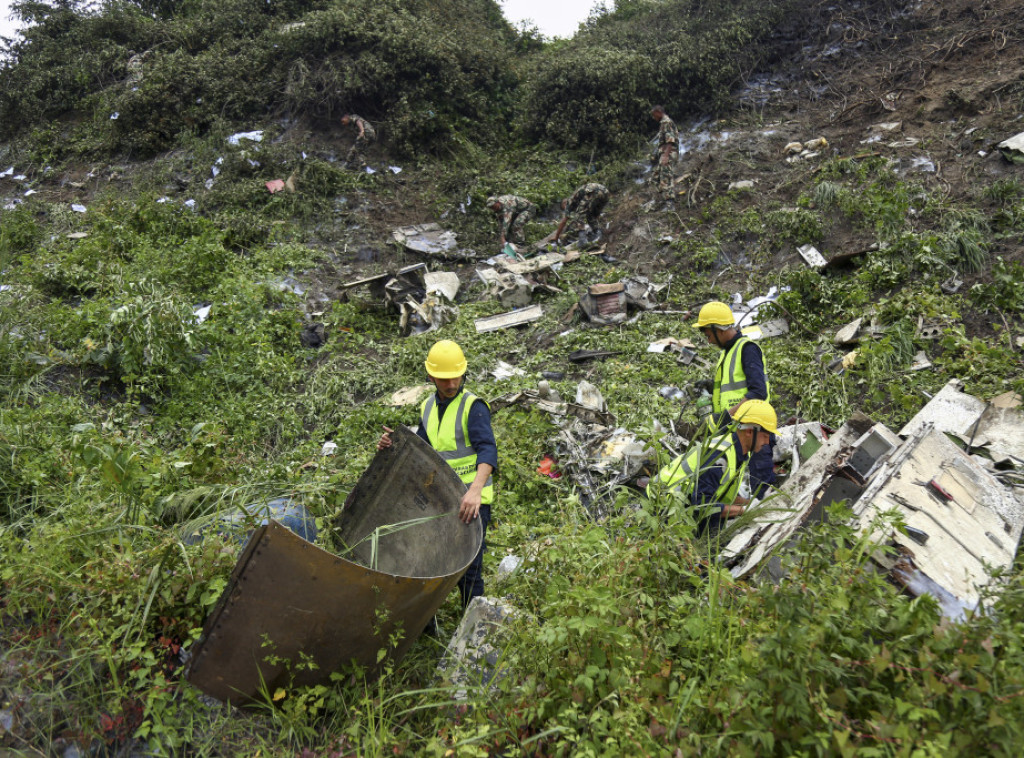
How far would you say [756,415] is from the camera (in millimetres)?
3389

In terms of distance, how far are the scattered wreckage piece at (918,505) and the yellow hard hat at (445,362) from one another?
62.2 inches

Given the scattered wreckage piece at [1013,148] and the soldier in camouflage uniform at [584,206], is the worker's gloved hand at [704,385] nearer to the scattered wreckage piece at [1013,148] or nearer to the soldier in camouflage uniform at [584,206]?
the scattered wreckage piece at [1013,148]

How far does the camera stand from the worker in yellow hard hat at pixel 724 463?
10.3 ft

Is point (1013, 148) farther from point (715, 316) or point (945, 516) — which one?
point (945, 516)

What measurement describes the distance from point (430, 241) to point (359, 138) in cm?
→ 301

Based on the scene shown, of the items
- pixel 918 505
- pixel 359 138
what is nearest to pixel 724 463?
pixel 918 505

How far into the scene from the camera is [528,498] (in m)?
4.49

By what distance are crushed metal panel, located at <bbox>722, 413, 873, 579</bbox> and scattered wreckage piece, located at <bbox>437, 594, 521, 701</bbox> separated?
1.09 m

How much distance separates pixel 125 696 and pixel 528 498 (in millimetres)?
2711

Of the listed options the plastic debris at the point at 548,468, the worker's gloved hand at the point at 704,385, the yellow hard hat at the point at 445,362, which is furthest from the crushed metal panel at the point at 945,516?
the worker's gloved hand at the point at 704,385

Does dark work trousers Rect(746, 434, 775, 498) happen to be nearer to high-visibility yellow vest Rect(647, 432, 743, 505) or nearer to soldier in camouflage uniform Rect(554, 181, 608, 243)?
high-visibility yellow vest Rect(647, 432, 743, 505)

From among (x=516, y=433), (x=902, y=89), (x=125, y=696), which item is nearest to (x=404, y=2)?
(x=902, y=89)

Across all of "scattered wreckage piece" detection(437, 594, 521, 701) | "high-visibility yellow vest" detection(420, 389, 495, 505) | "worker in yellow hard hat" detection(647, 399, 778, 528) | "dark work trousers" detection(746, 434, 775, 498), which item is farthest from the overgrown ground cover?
"dark work trousers" detection(746, 434, 775, 498)

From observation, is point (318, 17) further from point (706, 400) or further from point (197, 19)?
point (706, 400)
